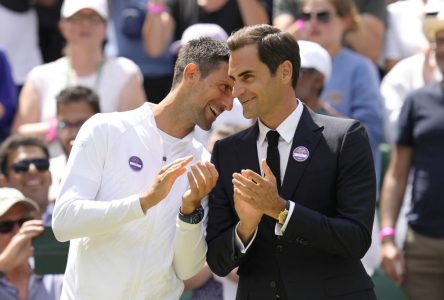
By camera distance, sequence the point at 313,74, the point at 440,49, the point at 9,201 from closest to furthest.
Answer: the point at 9,201
the point at 440,49
the point at 313,74

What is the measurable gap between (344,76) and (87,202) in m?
3.62

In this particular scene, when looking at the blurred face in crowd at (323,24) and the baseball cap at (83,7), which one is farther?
the baseball cap at (83,7)

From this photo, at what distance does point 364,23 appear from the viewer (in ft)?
29.5

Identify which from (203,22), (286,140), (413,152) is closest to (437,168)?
(413,152)

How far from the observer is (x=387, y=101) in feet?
26.8

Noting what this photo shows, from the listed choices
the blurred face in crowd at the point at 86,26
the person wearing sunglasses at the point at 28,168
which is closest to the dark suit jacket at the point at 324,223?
the person wearing sunglasses at the point at 28,168

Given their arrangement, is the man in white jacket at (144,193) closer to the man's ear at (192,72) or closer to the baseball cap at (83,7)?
the man's ear at (192,72)

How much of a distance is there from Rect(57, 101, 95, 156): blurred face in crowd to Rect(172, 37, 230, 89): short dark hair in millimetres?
2430

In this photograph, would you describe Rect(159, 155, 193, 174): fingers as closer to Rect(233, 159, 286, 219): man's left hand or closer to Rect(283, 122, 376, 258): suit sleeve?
Rect(233, 159, 286, 219): man's left hand

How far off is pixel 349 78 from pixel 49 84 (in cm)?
222

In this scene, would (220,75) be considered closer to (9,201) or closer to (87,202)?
(87,202)

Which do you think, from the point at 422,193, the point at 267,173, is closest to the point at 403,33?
the point at 422,193

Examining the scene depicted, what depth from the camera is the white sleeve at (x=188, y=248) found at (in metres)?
4.86

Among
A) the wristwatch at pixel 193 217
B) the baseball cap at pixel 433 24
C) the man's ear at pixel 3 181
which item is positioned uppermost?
the baseball cap at pixel 433 24
